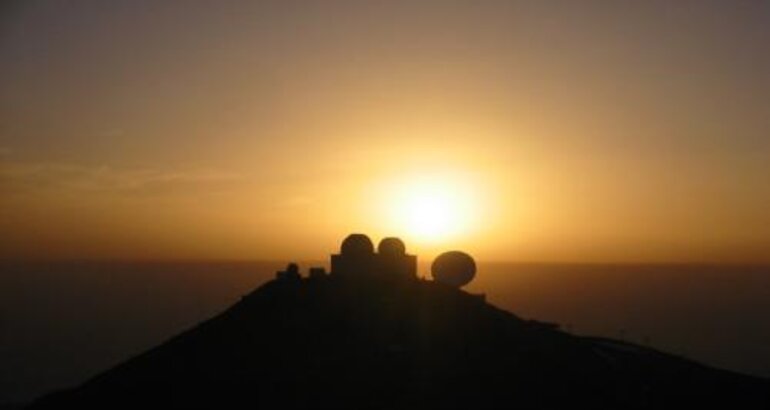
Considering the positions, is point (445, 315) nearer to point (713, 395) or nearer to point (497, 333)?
point (497, 333)

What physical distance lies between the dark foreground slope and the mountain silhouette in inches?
2.4

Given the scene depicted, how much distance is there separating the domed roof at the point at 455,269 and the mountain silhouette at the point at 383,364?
591 centimetres

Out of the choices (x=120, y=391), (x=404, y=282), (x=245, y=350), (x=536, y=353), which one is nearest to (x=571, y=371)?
(x=536, y=353)

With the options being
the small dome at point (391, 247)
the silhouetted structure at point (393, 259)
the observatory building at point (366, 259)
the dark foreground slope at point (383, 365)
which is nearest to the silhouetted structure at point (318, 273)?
the dark foreground slope at point (383, 365)

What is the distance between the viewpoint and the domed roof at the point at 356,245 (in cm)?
4375

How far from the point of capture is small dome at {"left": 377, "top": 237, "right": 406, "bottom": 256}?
4400 centimetres

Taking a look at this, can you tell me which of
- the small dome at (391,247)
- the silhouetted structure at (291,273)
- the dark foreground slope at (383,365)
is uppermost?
the small dome at (391,247)

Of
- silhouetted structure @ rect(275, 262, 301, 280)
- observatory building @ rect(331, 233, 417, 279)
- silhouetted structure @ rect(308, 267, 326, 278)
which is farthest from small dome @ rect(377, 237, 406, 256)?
silhouetted structure @ rect(275, 262, 301, 280)

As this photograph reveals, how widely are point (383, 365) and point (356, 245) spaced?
12.5 metres

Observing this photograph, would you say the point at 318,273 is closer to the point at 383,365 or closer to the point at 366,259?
the point at 366,259

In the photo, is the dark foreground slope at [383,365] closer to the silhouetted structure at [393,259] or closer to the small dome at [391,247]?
the silhouetted structure at [393,259]

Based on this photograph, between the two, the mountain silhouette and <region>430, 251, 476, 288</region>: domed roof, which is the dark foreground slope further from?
<region>430, 251, 476, 288</region>: domed roof

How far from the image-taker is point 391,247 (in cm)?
4400

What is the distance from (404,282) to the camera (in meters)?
40.5
